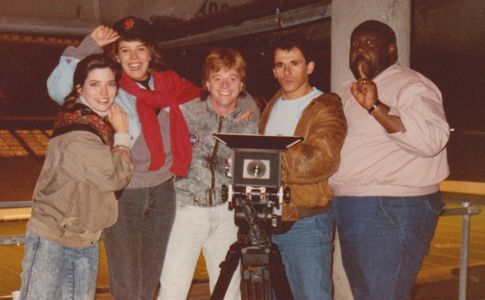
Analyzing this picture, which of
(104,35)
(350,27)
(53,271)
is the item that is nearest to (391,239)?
(53,271)

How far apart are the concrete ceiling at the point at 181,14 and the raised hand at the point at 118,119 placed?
3.99m

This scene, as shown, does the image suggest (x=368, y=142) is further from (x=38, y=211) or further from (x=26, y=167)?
(x=26, y=167)

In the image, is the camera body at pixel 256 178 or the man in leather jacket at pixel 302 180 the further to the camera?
the man in leather jacket at pixel 302 180

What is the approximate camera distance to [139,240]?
244cm

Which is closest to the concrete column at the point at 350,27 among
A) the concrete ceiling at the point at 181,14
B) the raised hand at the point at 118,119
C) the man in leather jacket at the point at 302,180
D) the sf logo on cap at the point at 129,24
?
the man in leather jacket at the point at 302,180

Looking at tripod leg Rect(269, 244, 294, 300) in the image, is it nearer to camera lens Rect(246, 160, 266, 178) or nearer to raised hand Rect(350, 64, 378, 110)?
camera lens Rect(246, 160, 266, 178)

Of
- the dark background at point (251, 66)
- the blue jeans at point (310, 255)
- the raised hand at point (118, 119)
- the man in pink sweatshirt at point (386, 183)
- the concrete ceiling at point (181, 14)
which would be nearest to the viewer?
the man in pink sweatshirt at point (386, 183)

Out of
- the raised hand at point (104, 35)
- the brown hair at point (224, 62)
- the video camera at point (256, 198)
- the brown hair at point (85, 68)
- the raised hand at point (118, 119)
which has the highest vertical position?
the raised hand at point (104, 35)

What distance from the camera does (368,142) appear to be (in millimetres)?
2074

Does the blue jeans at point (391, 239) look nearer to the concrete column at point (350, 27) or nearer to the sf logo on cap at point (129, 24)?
the sf logo on cap at point (129, 24)

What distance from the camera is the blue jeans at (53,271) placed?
82.0 inches

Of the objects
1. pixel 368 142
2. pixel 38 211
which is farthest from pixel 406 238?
pixel 38 211

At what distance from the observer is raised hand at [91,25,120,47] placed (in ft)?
8.13

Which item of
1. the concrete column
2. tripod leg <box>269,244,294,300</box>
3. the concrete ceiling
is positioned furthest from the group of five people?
the concrete ceiling
